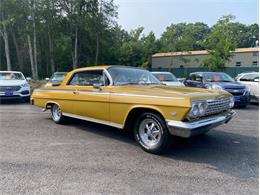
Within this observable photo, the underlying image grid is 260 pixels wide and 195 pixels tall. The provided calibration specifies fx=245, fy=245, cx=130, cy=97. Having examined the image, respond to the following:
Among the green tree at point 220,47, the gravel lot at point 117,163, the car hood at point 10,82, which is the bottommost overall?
the gravel lot at point 117,163

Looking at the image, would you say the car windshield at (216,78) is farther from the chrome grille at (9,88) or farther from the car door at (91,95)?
the chrome grille at (9,88)

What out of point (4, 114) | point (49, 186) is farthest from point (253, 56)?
point (49, 186)

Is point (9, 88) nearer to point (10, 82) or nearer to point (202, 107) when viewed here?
point (10, 82)

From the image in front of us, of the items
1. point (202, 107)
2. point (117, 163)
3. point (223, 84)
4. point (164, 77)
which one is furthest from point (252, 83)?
point (117, 163)

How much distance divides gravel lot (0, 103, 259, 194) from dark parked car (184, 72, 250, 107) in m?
4.40

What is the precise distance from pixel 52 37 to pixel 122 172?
3101cm

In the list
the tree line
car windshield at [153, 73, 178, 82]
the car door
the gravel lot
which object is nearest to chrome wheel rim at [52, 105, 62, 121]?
the gravel lot

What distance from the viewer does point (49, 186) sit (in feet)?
11.0

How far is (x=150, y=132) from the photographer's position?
15.4 ft

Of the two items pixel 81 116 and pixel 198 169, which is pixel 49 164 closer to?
pixel 81 116

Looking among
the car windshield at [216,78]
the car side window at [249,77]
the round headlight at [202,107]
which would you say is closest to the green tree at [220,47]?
the car side window at [249,77]

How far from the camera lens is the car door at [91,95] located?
17.5 feet

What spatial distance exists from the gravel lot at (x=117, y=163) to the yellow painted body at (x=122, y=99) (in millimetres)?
611

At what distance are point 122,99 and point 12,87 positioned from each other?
25.7 ft
